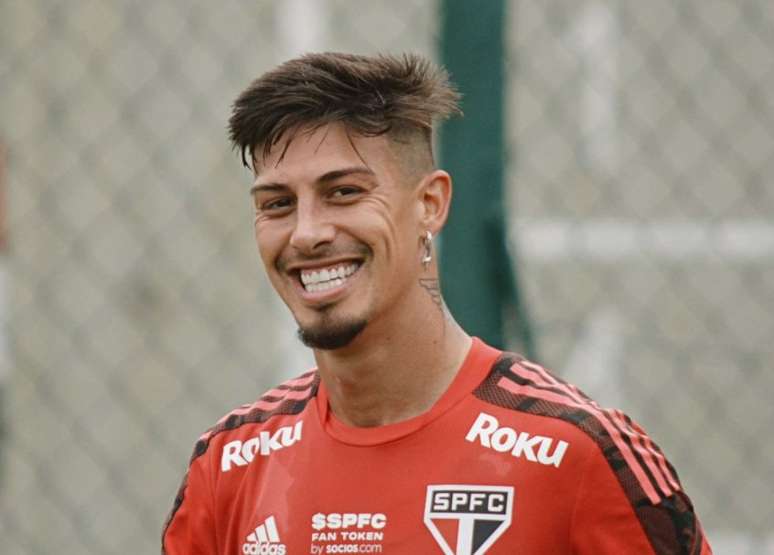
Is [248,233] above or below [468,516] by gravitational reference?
above

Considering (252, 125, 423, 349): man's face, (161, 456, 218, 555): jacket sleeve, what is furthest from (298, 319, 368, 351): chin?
(161, 456, 218, 555): jacket sleeve

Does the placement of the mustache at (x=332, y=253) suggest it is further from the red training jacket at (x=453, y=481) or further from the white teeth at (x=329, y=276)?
the red training jacket at (x=453, y=481)

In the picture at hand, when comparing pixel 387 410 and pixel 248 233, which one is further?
pixel 248 233

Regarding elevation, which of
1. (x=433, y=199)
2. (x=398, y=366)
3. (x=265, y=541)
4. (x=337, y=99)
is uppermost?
(x=337, y=99)

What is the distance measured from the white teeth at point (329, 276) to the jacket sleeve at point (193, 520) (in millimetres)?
426

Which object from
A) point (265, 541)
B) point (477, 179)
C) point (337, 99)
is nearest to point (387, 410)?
point (265, 541)

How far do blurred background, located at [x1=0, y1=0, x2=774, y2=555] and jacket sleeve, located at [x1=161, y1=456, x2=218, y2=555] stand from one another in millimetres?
3643

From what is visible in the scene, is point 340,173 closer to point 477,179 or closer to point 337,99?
point 337,99

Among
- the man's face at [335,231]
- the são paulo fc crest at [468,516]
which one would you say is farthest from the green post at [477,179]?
the são paulo fc crest at [468,516]

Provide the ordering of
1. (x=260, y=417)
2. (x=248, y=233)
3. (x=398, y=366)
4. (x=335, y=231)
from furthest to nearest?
(x=248, y=233)
(x=260, y=417)
(x=398, y=366)
(x=335, y=231)

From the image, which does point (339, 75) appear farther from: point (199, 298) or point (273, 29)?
point (273, 29)

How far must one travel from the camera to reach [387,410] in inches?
102

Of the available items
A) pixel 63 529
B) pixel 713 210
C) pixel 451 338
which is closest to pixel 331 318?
pixel 451 338

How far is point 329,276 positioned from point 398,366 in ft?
0.73
